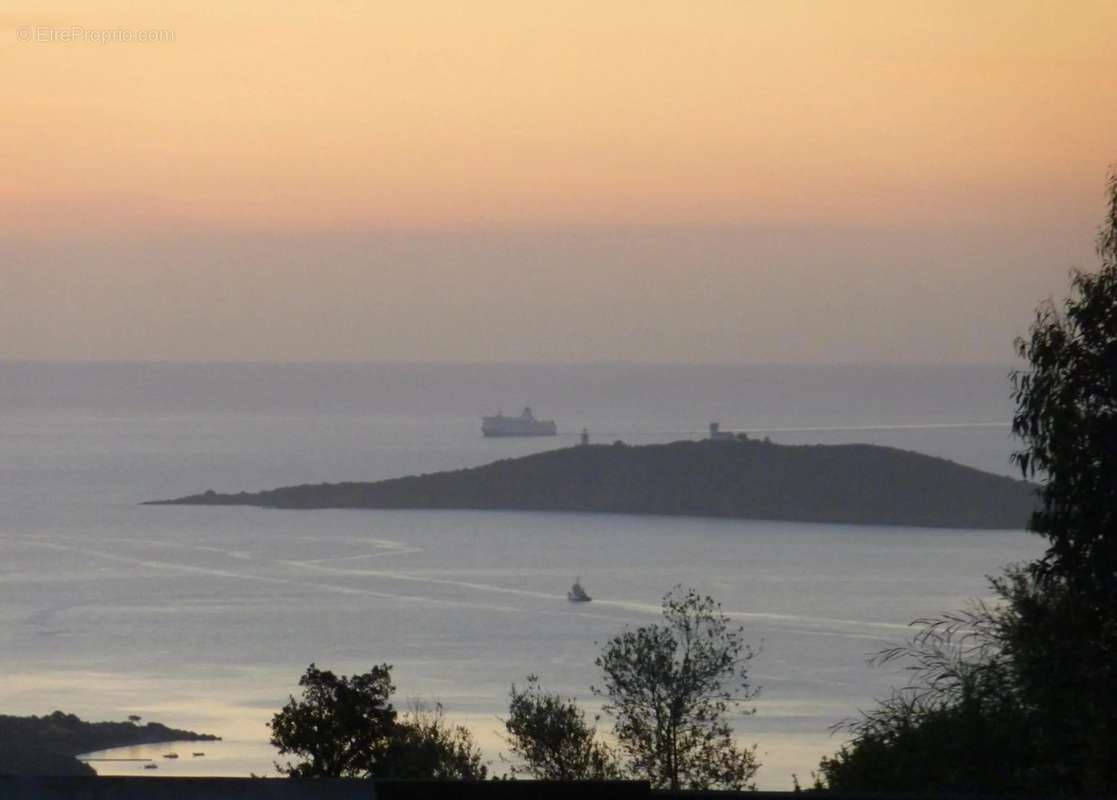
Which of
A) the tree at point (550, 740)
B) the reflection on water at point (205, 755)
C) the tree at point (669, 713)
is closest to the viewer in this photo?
the tree at point (550, 740)

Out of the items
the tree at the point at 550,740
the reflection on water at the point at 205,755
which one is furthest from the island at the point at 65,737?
the tree at the point at 550,740

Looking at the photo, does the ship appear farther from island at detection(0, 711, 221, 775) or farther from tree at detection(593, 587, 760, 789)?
tree at detection(593, 587, 760, 789)

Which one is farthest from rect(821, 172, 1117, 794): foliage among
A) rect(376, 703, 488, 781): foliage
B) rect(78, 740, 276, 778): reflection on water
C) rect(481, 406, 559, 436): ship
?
rect(481, 406, 559, 436): ship

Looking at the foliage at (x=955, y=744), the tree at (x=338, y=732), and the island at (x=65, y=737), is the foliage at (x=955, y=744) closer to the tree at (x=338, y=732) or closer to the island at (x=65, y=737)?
the tree at (x=338, y=732)

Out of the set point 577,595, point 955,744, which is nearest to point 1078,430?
point 955,744

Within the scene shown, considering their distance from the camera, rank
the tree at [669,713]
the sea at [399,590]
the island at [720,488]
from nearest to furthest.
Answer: the tree at [669,713]
the sea at [399,590]
the island at [720,488]

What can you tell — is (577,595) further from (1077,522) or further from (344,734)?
(1077,522)
